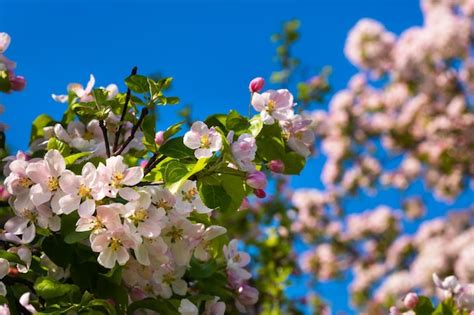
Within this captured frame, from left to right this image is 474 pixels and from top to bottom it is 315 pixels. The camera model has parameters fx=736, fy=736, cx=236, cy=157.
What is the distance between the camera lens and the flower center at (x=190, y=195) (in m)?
1.40

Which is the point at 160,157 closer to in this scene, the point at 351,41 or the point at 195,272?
the point at 195,272

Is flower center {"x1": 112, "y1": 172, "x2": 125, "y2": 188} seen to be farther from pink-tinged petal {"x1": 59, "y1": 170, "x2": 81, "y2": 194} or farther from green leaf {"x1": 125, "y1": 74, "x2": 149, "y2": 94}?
green leaf {"x1": 125, "y1": 74, "x2": 149, "y2": 94}

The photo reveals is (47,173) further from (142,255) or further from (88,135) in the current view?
(88,135)

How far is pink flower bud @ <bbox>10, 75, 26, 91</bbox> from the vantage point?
1.82m

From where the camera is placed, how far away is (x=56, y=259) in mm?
1423

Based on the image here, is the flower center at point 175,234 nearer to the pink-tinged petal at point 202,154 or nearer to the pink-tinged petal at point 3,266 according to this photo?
the pink-tinged petal at point 202,154

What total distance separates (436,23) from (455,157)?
160cm

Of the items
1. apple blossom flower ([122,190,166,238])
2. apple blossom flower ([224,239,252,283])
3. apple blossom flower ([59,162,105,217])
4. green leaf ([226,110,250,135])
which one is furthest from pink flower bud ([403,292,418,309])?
apple blossom flower ([59,162,105,217])

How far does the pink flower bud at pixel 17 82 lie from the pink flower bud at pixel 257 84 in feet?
2.01

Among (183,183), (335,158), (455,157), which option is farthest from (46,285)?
(335,158)

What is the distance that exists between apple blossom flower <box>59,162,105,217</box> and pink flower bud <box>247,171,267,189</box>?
27cm

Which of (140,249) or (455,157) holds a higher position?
(455,157)

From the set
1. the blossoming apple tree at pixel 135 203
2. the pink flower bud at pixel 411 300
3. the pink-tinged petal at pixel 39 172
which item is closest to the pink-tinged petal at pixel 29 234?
the blossoming apple tree at pixel 135 203

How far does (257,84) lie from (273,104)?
8cm
